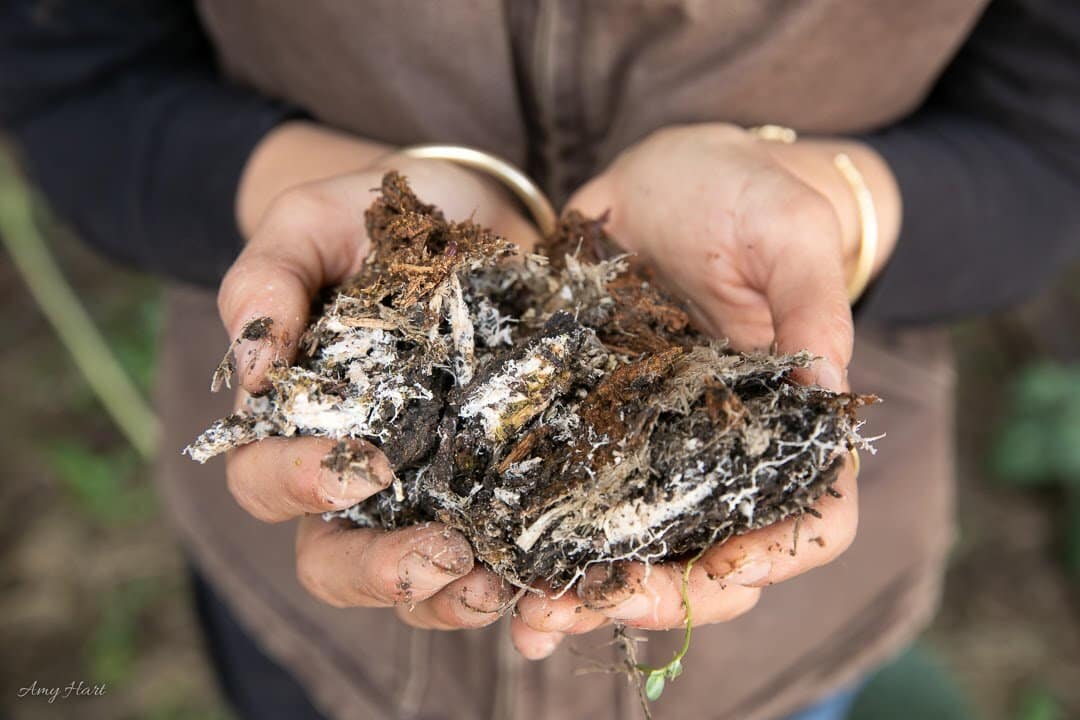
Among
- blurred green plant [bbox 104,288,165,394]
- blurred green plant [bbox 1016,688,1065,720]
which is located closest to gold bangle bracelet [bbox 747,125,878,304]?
blurred green plant [bbox 1016,688,1065,720]

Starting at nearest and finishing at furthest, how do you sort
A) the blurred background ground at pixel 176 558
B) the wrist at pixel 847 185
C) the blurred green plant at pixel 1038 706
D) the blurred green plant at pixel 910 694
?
the wrist at pixel 847 185 → the blurred green plant at pixel 910 694 → the blurred green plant at pixel 1038 706 → the blurred background ground at pixel 176 558

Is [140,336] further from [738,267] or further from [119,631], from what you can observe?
[738,267]

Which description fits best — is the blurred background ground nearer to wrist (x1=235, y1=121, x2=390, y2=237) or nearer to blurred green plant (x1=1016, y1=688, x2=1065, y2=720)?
blurred green plant (x1=1016, y1=688, x2=1065, y2=720)

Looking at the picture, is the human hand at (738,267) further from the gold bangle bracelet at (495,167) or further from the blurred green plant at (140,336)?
the blurred green plant at (140,336)

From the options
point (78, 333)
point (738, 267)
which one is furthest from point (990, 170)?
point (78, 333)

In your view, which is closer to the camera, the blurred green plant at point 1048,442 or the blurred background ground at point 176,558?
the blurred background ground at point 176,558

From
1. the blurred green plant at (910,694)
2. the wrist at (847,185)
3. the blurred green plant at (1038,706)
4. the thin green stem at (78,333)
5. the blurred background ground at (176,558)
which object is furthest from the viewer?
the thin green stem at (78,333)

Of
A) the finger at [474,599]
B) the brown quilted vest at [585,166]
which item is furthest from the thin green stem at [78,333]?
the finger at [474,599]
